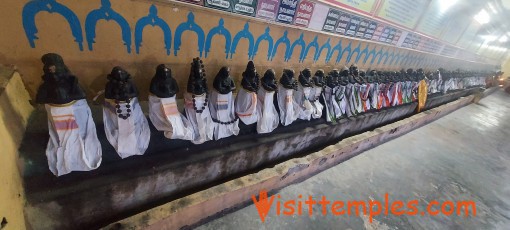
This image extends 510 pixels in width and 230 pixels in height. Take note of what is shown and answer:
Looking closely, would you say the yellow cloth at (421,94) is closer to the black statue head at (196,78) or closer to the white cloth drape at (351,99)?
the white cloth drape at (351,99)

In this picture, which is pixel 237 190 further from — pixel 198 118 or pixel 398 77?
pixel 398 77

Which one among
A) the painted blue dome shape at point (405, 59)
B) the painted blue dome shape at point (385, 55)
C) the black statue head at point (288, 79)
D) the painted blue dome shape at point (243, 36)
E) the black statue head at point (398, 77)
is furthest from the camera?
the painted blue dome shape at point (405, 59)

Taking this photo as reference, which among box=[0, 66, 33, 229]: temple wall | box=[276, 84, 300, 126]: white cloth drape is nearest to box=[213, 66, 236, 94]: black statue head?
box=[276, 84, 300, 126]: white cloth drape

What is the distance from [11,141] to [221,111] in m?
1.70

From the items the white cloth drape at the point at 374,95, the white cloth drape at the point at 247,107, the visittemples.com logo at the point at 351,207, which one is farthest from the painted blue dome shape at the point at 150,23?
the white cloth drape at the point at 374,95

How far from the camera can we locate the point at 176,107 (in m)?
2.18

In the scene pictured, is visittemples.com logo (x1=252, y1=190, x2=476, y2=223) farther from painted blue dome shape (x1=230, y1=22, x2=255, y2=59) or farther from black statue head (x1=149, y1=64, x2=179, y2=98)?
painted blue dome shape (x1=230, y1=22, x2=255, y2=59)

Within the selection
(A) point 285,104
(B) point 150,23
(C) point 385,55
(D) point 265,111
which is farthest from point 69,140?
(C) point 385,55

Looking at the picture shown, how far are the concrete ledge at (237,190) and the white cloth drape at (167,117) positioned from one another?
0.69 metres

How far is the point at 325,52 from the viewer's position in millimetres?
4047

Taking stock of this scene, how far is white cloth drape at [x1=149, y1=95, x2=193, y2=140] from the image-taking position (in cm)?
211

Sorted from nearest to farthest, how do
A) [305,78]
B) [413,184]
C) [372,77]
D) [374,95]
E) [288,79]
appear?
[288,79] → [305,78] → [413,184] → [372,77] → [374,95]

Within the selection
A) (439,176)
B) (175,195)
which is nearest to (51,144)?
(175,195)

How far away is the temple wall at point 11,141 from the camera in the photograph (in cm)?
127
